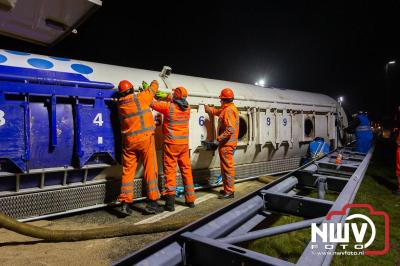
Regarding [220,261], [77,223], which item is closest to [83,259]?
[77,223]

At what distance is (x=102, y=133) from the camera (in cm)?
411

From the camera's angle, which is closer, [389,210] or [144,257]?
[144,257]

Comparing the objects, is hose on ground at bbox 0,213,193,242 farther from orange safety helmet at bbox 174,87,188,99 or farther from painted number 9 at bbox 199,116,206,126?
painted number 9 at bbox 199,116,206,126

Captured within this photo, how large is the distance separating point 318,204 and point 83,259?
7.57 feet

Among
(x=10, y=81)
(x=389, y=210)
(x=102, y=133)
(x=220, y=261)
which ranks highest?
(x=10, y=81)

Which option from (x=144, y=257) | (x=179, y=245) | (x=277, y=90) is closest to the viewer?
(x=144, y=257)

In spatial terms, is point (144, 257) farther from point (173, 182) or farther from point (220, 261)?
point (173, 182)

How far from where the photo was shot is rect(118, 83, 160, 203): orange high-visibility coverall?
4.00m

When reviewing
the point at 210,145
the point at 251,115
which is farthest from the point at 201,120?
the point at 251,115

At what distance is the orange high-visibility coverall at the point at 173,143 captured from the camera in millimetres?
4348

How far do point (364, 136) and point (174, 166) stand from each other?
602 cm

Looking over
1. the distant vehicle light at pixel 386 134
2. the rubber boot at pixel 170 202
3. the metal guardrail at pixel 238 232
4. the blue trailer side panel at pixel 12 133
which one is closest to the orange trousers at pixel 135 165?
the rubber boot at pixel 170 202

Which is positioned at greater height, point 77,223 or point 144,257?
point 144,257

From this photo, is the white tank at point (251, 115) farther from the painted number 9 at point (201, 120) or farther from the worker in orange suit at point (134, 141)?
the worker in orange suit at point (134, 141)
